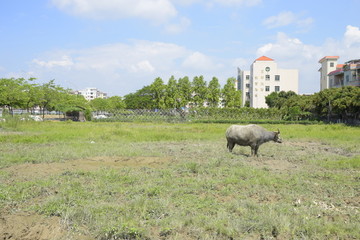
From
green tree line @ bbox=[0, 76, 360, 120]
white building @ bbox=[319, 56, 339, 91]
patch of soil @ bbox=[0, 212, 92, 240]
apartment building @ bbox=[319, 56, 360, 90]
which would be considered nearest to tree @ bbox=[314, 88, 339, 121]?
green tree line @ bbox=[0, 76, 360, 120]

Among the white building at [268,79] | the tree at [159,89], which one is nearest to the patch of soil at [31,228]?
the tree at [159,89]

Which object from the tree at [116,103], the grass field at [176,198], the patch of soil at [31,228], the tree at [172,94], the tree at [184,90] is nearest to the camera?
the patch of soil at [31,228]

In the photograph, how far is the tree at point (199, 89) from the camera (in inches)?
2327

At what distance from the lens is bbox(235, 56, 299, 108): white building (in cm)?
7388

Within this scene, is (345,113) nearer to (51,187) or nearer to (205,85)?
(205,85)

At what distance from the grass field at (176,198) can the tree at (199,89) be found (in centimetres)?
4770

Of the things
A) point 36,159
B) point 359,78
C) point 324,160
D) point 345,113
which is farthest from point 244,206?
point 359,78

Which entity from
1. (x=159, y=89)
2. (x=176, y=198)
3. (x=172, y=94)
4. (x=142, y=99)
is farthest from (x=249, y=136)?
(x=142, y=99)

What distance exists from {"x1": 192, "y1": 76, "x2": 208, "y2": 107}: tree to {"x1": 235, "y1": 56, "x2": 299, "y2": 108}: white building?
19.9 metres

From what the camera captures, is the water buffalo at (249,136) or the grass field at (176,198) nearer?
the grass field at (176,198)

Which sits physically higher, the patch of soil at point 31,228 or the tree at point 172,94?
the tree at point 172,94

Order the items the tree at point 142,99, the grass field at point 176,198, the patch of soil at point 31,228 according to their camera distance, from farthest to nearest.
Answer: the tree at point 142,99, the grass field at point 176,198, the patch of soil at point 31,228

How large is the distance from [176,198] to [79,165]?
192 inches

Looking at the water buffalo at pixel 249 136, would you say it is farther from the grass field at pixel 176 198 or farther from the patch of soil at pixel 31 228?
the patch of soil at pixel 31 228
